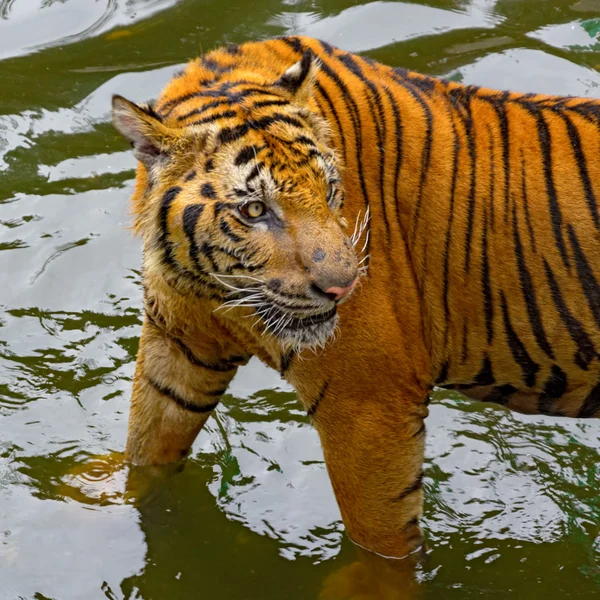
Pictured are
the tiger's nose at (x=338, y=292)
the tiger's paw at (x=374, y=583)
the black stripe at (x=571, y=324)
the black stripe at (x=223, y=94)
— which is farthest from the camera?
the tiger's paw at (x=374, y=583)

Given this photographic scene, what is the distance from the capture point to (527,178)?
310 cm

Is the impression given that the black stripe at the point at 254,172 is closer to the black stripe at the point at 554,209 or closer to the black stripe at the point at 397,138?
the black stripe at the point at 397,138

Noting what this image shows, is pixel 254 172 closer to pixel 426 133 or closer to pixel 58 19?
pixel 426 133

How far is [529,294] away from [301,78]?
0.95m

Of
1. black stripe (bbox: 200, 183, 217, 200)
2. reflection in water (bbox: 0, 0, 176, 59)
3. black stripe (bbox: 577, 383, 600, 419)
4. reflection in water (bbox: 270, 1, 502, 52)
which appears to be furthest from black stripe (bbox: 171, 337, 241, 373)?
reflection in water (bbox: 0, 0, 176, 59)

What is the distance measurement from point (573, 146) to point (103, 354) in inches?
83.7

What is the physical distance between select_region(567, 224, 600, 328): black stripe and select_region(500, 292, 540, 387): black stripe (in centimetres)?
23

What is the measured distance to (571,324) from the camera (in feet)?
10.2

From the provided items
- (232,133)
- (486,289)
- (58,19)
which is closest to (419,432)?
(486,289)

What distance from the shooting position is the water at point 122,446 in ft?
11.5

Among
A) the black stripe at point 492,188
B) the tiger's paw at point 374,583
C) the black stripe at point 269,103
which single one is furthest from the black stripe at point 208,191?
the tiger's paw at point 374,583

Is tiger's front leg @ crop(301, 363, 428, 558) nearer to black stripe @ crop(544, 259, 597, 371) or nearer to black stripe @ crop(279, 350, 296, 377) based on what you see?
black stripe @ crop(279, 350, 296, 377)

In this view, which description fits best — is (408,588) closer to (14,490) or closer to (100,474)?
(100,474)

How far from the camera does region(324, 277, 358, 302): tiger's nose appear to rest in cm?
251
